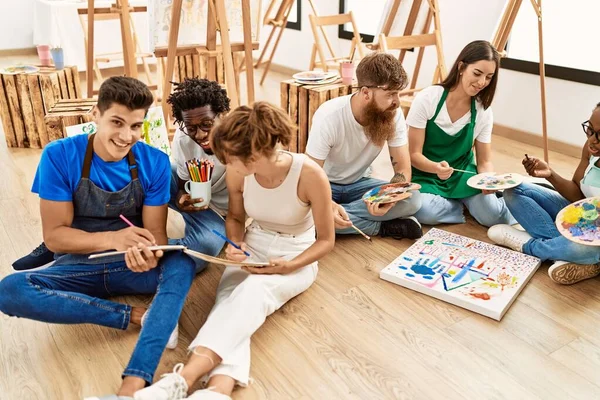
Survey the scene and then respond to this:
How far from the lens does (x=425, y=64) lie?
14.8 ft

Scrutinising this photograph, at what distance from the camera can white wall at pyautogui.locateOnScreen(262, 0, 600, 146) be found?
11.7ft

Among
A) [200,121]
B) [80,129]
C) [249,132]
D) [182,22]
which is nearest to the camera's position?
[249,132]

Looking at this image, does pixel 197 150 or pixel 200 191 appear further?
pixel 197 150

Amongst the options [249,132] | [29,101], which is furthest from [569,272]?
[29,101]

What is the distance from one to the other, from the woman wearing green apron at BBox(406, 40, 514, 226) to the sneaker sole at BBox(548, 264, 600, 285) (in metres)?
0.49

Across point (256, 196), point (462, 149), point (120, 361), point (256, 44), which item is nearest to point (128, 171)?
point (256, 196)

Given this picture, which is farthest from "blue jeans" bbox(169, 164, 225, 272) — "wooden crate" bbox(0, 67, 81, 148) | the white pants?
"wooden crate" bbox(0, 67, 81, 148)

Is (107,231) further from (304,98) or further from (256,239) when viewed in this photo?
(304,98)

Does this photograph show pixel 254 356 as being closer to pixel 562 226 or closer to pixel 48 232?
pixel 48 232

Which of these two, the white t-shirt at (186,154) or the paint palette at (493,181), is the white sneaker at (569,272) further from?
the white t-shirt at (186,154)

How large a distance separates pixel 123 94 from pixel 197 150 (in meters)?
0.54

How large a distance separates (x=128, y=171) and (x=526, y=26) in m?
3.31

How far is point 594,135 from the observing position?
205 centimetres

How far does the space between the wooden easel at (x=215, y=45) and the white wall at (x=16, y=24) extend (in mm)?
4713
